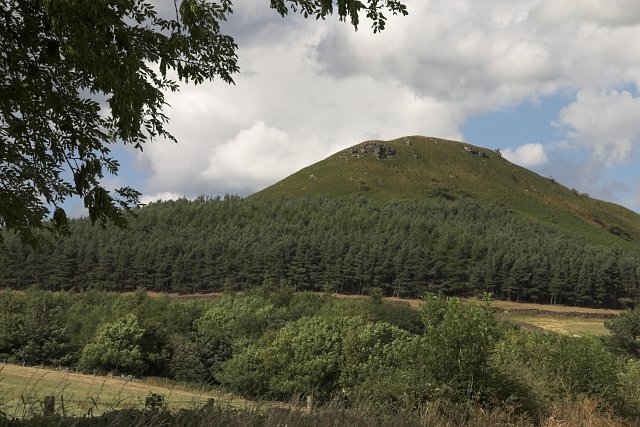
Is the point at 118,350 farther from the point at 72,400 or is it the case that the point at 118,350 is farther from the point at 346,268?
the point at 346,268

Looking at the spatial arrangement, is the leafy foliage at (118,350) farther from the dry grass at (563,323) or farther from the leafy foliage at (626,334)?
the dry grass at (563,323)

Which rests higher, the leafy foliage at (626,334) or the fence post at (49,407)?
the fence post at (49,407)

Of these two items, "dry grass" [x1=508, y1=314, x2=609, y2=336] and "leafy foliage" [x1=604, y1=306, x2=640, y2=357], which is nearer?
"leafy foliage" [x1=604, y1=306, x2=640, y2=357]

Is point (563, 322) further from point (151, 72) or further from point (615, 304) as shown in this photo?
point (151, 72)

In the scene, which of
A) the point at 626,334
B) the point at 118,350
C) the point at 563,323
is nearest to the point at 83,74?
the point at 118,350

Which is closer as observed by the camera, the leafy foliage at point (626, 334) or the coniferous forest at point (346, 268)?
the leafy foliage at point (626, 334)

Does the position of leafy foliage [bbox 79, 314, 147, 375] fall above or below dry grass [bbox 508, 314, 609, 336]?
below

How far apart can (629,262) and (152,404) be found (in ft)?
618

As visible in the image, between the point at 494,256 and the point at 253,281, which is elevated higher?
the point at 494,256

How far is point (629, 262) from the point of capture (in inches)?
6594

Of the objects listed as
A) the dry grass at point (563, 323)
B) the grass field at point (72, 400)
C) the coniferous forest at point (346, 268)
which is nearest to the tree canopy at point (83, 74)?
the grass field at point (72, 400)

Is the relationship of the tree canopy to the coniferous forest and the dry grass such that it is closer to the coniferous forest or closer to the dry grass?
the dry grass

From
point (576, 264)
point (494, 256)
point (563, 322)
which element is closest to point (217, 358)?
point (563, 322)

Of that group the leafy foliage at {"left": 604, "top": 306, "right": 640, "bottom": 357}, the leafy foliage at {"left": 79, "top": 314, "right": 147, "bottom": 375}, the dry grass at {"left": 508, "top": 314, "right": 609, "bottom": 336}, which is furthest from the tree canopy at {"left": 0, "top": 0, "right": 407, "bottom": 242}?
the dry grass at {"left": 508, "top": 314, "right": 609, "bottom": 336}
